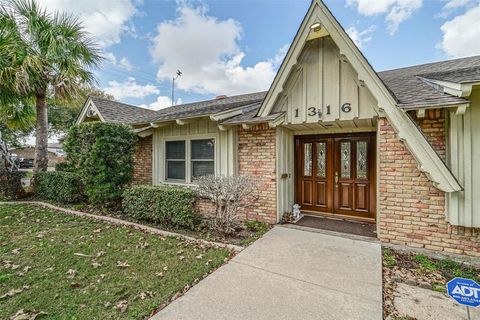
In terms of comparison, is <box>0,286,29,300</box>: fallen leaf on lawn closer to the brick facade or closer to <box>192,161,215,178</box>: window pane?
the brick facade

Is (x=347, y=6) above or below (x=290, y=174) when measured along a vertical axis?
above

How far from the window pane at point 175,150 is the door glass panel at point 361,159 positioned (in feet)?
19.1

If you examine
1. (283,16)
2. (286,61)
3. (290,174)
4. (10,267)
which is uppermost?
(283,16)

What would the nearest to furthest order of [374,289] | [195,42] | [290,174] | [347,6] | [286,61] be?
[374,289], [286,61], [290,174], [347,6], [195,42]

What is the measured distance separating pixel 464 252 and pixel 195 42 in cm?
1419

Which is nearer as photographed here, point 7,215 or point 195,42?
point 7,215

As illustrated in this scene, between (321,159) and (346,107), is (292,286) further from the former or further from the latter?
Answer: (321,159)

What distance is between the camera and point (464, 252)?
4.07 meters

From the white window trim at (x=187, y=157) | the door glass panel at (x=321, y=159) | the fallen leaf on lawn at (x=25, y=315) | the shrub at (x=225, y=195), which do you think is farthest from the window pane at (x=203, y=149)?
the fallen leaf on lawn at (x=25, y=315)

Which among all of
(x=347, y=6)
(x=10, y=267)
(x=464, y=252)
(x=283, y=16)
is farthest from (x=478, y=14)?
(x=10, y=267)

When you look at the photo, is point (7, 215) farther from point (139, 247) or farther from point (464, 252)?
point (464, 252)

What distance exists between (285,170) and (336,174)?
1630mm

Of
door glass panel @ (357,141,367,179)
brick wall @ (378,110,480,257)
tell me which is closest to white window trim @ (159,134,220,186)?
door glass panel @ (357,141,367,179)

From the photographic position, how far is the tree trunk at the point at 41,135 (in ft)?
31.1
